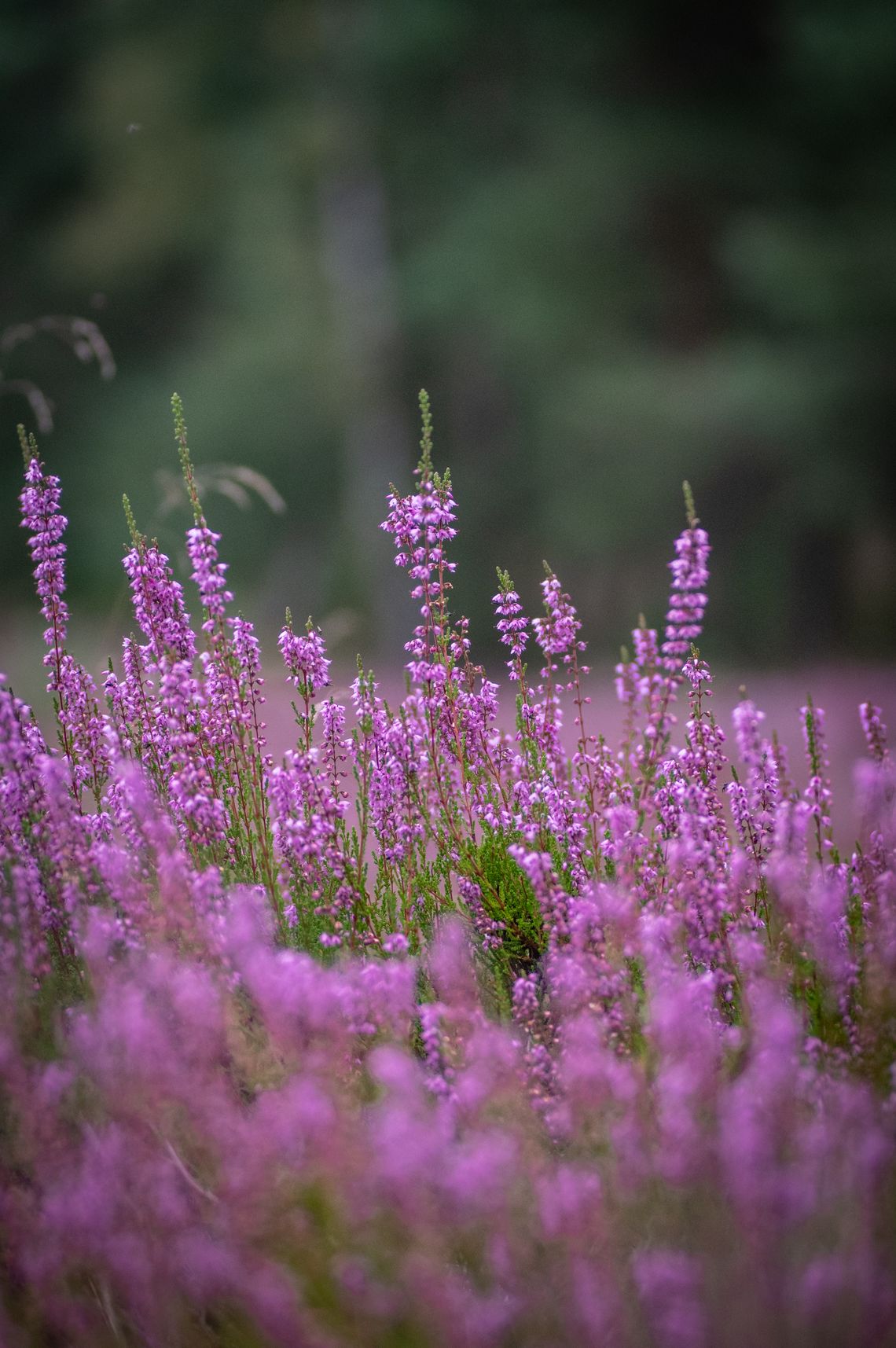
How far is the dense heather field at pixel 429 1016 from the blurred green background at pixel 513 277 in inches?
625

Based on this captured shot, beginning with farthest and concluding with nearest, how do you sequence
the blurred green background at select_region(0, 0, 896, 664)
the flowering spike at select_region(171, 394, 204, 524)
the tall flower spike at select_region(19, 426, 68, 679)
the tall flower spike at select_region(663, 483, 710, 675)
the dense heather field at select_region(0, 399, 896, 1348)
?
the blurred green background at select_region(0, 0, 896, 664) < the tall flower spike at select_region(19, 426, 68, 679) < the flowering spike at select_region(171, 394, 204, 524) < the tall flower spike at select_region(663, 483, 710, 675) < the dense heather field at select_region(0, 399, 896, 1348)

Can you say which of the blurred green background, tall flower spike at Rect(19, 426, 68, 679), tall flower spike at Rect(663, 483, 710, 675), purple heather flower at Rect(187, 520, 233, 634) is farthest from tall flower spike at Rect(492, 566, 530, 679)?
the blurred green background

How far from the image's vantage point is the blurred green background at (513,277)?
18250mm

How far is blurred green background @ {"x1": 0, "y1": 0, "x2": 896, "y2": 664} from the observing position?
18250mm

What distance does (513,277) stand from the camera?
19031mm

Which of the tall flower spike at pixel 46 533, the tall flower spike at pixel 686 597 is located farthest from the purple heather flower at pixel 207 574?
the tall flower spike at pixel 686 597

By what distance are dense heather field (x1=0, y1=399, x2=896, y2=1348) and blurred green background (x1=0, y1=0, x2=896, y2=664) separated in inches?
625

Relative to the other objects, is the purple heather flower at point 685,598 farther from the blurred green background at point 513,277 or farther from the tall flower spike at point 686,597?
the blurred green background at point 513,277

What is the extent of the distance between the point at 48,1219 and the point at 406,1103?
57 cm

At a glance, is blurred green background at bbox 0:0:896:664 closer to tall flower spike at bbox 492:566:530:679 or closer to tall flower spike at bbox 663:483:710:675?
tall flower spike at bbox 492:566:530:679

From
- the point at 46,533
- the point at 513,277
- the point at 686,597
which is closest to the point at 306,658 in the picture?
the point at 46,533

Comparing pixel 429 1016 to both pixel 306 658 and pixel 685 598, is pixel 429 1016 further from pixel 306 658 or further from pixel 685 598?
pixel 306 658

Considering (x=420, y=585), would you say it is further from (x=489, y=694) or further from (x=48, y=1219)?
(x=48, y=1219)

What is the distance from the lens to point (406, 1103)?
1527mm
